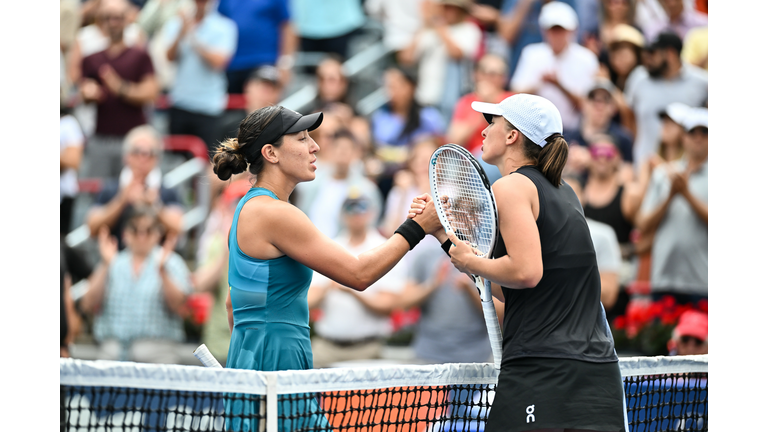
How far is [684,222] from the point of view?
682 centimetres

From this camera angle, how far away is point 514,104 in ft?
9.75

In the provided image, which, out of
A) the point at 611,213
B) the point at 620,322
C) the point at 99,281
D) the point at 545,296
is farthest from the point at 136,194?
the point at 545,296

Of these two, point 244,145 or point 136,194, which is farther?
point 136,194

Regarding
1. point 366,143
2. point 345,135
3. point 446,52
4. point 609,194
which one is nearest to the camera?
point 609,194

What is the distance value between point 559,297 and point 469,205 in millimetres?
485

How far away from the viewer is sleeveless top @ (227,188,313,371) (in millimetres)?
3066

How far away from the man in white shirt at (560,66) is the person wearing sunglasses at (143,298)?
12.3ft

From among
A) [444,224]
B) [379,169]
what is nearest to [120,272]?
[379,169]

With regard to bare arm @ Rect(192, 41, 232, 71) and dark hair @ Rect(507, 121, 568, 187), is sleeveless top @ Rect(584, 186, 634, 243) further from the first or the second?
bare arm @ Rect(192, 41, 232, 71)

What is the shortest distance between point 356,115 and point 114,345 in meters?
3.65

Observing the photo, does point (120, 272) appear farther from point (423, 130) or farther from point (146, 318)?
point (423, 130)

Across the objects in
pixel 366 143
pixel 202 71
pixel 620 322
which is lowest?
pixel 620 322

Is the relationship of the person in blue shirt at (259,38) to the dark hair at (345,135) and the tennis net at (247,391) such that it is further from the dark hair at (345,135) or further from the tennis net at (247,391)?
the tennis net at (247,391)

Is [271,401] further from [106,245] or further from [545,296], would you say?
[106,245]
